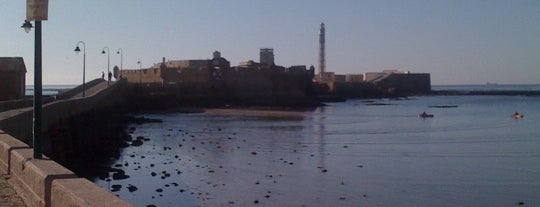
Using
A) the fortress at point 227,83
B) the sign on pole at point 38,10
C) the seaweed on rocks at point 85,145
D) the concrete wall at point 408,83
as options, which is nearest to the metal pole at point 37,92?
the sign on pole at point 38,10

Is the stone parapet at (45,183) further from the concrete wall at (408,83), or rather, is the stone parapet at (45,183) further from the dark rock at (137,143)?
the concrete wall at (408,83)

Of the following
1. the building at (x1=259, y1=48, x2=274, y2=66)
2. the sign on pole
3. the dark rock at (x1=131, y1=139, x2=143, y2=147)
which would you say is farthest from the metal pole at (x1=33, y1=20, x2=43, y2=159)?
the building at (x1=259, y1=48, x2=274, y2=66)

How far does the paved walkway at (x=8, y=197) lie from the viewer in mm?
8023

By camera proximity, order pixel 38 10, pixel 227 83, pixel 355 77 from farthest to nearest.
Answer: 1. pixel 355 77
2. pixel 227 83
3. pixel 38 10

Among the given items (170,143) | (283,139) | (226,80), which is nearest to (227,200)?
(170,143)

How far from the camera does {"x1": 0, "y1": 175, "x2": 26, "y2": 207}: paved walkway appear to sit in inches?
316

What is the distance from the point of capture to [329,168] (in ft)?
76.8

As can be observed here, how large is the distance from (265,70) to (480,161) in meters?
62.6

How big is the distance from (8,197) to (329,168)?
15.9 meters

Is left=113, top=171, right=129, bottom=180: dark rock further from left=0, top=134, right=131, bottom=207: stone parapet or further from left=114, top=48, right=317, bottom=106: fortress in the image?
left=114, top=48, right=317, bottom=106: fortress

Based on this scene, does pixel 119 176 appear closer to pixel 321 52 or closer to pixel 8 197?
pixel 8 197

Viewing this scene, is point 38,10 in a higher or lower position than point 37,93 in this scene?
higher

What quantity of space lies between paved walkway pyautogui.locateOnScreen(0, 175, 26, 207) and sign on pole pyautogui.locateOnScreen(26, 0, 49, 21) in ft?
7.52

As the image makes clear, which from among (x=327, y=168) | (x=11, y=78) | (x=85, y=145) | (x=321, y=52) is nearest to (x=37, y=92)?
(x=327, y=168)
